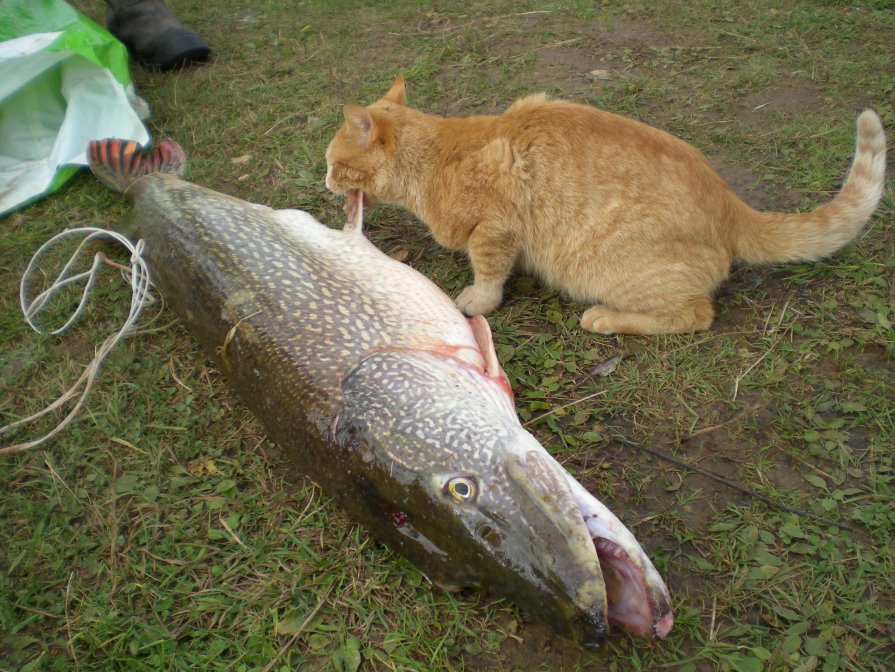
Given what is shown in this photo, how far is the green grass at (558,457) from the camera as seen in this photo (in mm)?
2285

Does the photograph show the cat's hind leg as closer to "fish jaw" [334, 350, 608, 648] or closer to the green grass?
the green grass

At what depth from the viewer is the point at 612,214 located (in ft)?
10.1

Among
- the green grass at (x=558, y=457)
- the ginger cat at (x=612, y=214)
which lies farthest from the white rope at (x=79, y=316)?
the ginger cat at (x=612, y=214)

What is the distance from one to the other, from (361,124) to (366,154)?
168mm

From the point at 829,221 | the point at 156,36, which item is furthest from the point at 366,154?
the point at 156,36

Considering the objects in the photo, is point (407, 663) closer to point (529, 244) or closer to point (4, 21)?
point (529, 244)

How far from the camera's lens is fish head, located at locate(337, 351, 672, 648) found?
1.95 m

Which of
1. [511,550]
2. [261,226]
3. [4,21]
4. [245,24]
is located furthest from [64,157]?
[511,550]

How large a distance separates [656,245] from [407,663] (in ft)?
6.94

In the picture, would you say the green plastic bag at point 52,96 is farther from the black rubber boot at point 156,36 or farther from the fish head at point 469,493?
the fish head at point 469,493

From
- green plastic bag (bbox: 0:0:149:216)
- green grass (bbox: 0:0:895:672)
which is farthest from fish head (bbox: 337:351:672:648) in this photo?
green plastic bag (bbox: 0:0:149:216)

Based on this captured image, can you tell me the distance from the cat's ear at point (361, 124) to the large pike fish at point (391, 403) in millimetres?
325

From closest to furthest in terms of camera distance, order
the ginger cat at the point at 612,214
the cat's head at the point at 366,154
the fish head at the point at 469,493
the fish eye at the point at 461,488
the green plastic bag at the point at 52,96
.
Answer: the fish head at the point at 469,493
the fish eye at the point at 461,488
the ginger cat at the point at 612,214
the cat's head at the point at 366,154
the green plastic bag at the point at 52,96

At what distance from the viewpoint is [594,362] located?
125 inches
